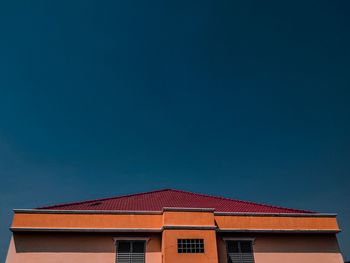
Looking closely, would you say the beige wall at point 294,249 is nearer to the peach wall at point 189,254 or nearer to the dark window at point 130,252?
the peach wall at point 189,254

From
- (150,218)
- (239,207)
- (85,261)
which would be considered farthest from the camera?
(239,207)

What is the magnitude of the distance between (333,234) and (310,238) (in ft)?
4.55

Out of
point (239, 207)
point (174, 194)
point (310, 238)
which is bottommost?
point (310, 238)

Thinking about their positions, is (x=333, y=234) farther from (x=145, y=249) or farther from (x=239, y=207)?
(x=145, y=249)

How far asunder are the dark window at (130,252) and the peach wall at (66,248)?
0.87 ft

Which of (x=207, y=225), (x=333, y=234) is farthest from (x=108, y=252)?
(x=333, y=234)

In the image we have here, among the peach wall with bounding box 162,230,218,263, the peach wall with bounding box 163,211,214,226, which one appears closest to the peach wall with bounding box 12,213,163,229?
the peach wall with bounding box 163,211,214,226

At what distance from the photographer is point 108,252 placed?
17.0 meters

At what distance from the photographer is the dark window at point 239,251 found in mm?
17641

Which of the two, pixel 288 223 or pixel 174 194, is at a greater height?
pixel 174 194

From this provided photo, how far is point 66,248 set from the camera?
663 inches

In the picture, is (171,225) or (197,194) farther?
(197,194)

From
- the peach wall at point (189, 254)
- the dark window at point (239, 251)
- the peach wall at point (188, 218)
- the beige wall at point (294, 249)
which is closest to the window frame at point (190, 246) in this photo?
the peach wall at point (189, 254)

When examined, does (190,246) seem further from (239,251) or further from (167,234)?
(239,251)
